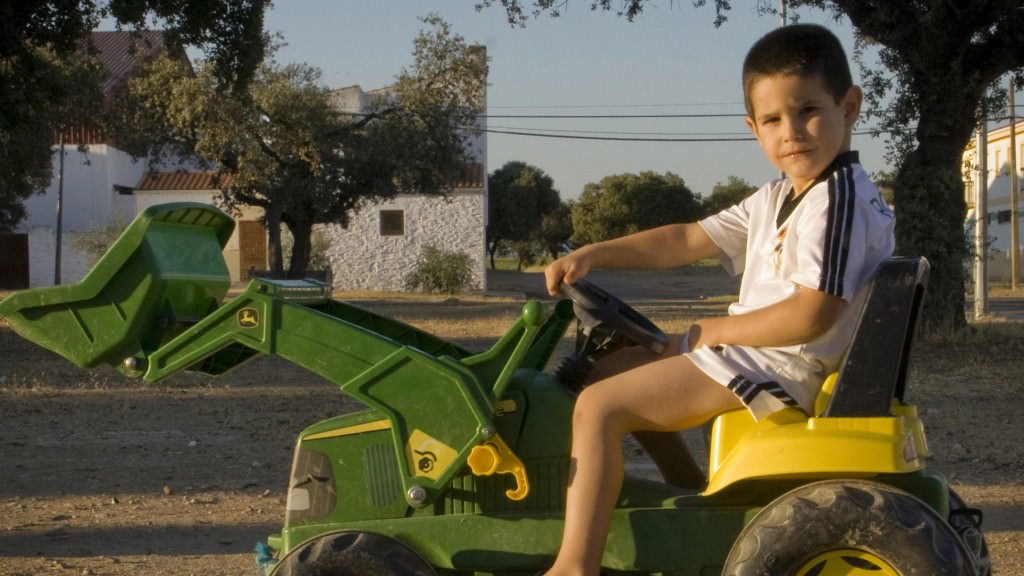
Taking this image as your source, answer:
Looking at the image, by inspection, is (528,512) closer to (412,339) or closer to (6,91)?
(412,339)

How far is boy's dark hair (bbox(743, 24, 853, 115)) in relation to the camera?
321 centimetres

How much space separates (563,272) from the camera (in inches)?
135

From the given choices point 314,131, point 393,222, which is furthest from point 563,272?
point 393,222

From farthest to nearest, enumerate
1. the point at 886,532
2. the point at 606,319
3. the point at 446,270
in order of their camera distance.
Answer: the point at 446,270 → the point at 606,319 → the point at 886,532

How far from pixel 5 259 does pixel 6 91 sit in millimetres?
25853

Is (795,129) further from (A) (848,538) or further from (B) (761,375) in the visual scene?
(A) (848,538)

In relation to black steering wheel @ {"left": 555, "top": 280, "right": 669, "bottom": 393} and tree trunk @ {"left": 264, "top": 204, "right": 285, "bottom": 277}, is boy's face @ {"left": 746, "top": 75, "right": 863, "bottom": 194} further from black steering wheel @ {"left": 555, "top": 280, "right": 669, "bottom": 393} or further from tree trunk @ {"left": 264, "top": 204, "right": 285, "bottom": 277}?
tree trunk @ {"left": 264, "top": 204, "right": 285, "bottom": 277}

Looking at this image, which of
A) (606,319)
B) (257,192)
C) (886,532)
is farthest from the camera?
(257,192)

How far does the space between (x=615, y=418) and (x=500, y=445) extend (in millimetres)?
353

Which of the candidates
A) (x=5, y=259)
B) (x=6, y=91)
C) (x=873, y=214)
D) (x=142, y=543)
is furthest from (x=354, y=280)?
(x=873, y=214)

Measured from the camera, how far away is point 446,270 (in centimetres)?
3603

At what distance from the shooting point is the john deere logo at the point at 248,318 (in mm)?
3400

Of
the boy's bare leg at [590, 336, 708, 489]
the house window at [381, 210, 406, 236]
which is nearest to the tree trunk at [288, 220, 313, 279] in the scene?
the house window at [381, 210, 406, 236]

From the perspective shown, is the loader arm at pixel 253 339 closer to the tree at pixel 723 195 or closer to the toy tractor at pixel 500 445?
the toy tractor at pixel 500 445
